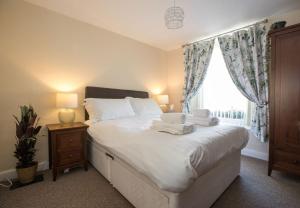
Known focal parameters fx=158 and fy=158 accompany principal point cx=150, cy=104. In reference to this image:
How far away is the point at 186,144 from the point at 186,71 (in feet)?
9.89

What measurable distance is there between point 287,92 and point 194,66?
81.4 inches

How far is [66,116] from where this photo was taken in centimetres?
260

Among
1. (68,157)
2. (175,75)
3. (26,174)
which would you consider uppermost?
(175,75)

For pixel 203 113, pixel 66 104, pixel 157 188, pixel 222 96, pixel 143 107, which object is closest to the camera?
pixel 157 188

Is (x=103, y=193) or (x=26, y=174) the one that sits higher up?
(x=26, y=174)

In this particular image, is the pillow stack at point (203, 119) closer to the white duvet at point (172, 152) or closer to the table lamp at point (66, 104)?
the white duvet at point (172, 152)

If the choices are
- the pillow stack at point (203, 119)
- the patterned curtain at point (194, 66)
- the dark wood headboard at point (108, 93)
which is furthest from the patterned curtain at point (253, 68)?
the dark wood headboard at point (108, 93)

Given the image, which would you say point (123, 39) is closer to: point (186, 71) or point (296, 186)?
point (186, 71)

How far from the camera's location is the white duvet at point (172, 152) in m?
1.14

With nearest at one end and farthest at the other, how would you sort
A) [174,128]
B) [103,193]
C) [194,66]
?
[174,128] < [103,193] < [194,66]

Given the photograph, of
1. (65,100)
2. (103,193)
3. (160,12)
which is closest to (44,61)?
(65,100)

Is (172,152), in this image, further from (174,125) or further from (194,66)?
(194,66)

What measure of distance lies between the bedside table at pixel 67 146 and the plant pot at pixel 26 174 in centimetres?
24

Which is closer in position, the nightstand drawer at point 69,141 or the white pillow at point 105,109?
the nightstand drawer at point 69,141
